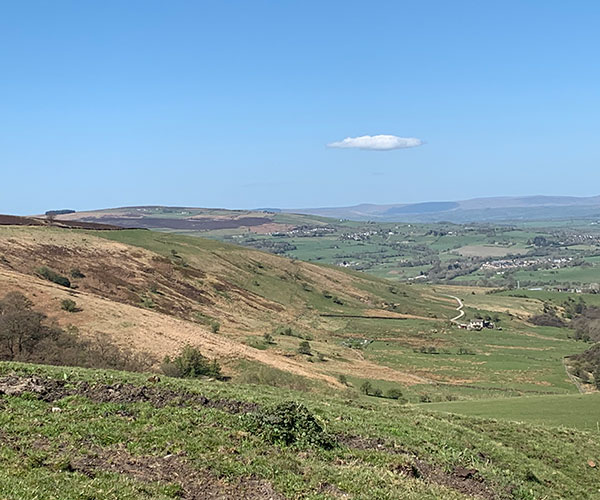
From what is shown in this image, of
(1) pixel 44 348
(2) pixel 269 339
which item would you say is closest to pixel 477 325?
(2) pixel 269 339

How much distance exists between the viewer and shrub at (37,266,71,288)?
7419cm

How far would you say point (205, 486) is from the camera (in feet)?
48.2

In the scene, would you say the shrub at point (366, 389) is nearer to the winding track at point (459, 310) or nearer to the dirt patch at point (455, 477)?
the dirt patch at point (455, 477)

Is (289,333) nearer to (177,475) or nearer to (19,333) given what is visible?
(19,333)

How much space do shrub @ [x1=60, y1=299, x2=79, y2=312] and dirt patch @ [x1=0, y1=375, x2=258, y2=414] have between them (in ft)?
100.0

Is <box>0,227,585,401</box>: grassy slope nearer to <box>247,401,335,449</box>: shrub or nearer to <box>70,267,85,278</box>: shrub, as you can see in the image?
<box>70,267,85,278</box>: shrub

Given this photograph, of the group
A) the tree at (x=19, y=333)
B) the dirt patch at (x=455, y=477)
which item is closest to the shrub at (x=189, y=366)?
the tree at (x=19, y=333)

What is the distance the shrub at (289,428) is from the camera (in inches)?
752

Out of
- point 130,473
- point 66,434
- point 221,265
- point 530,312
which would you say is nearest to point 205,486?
point 130,473

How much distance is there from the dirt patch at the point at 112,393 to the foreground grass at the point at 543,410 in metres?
16.1

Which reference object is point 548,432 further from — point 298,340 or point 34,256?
point 34,256

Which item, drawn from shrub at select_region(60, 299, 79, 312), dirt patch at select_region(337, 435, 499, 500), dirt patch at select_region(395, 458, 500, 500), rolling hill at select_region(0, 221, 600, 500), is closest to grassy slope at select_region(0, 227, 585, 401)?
rolling hill at select_region(0, 221, 600, 500)

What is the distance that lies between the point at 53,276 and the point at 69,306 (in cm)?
2479

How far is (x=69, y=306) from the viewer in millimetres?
52656
